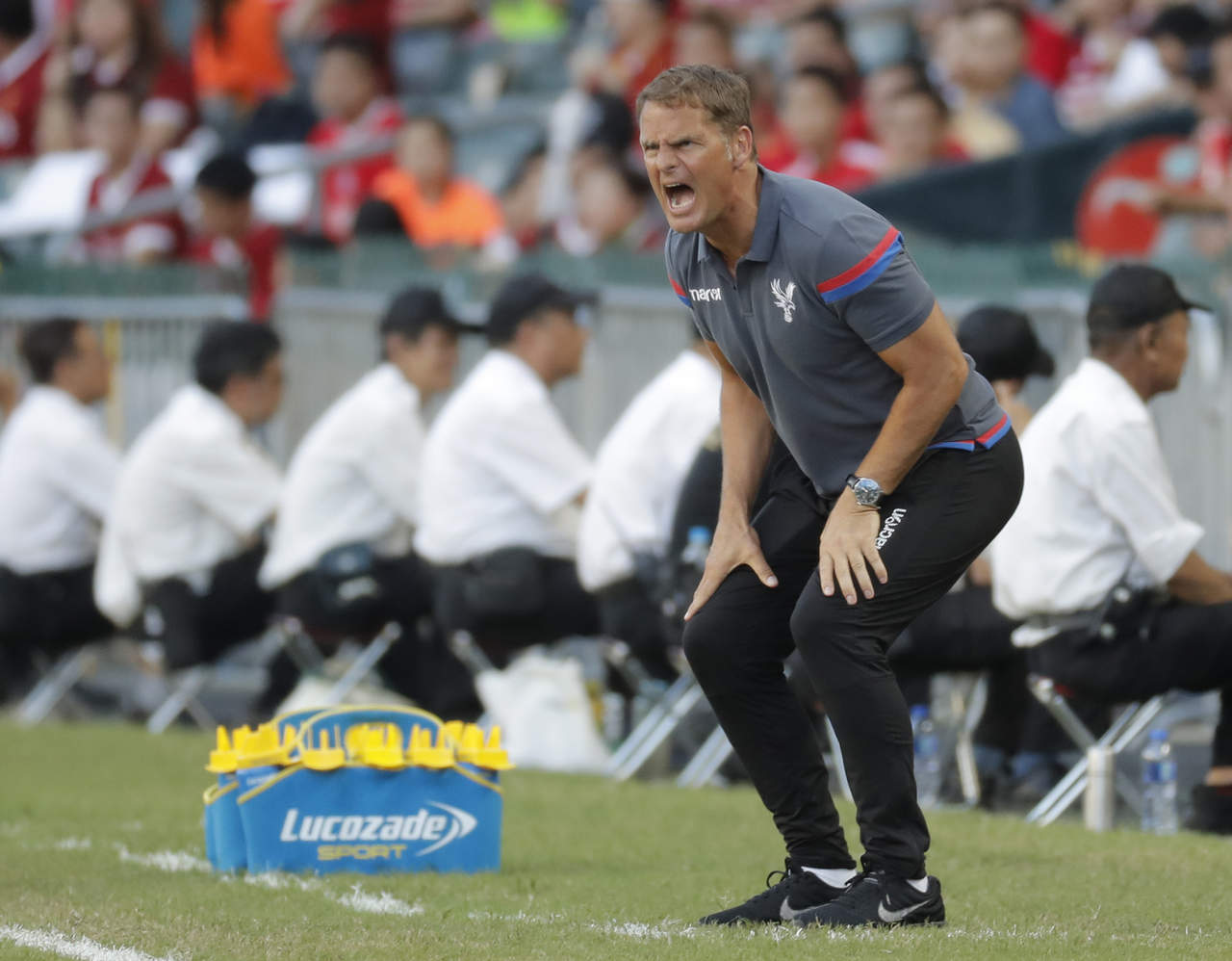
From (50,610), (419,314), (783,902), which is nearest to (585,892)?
(783,902)

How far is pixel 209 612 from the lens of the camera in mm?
11312

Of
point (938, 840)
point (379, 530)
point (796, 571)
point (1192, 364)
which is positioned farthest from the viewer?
point (379, 530)

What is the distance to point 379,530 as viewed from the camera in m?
11.1

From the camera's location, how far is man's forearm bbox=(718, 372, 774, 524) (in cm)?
596

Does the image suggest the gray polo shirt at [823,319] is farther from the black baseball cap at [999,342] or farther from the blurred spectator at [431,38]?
the blurred spectator at [431,38]

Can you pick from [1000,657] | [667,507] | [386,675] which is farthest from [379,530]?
[1000,657]

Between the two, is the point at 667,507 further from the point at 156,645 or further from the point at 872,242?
the point at 872,242

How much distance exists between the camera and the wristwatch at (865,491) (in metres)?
5.41

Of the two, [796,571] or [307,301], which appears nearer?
[796,571]

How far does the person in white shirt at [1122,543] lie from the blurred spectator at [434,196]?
728cm

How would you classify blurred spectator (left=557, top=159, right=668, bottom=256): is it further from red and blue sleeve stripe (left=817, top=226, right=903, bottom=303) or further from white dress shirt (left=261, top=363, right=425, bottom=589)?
red and blue sleeve stripe (left=817, top=226, right=903, bottom=303)

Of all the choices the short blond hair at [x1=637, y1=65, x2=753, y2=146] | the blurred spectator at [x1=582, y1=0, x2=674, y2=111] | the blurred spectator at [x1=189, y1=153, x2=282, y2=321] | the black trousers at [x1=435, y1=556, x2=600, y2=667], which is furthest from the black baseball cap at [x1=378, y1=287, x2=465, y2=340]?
the short blond hair at [x1=637, y1=65, x2=753, y2=146]

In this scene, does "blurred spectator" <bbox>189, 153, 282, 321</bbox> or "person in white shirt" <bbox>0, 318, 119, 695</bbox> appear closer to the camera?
"person in white shirt" <bbox>0, 318, 119, 695</bbox>

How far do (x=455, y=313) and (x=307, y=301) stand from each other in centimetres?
127
